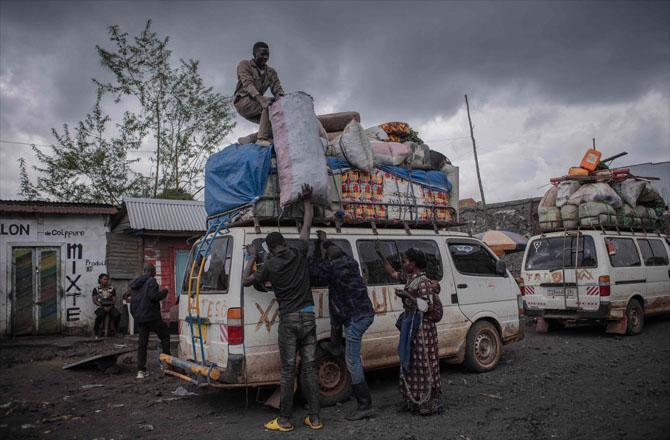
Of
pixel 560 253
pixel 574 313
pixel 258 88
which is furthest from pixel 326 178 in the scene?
pixel 574 313

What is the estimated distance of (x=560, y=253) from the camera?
31.4 ft

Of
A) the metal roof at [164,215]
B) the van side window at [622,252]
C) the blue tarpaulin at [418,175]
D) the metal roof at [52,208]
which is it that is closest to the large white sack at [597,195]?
the van side window at [622,252]

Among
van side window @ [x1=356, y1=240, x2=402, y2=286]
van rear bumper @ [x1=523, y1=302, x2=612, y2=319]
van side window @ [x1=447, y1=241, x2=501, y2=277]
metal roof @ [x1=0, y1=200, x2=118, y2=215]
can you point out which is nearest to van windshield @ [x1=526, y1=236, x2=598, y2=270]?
van rear bumper @ [x1=523, y1=302, x2=612, y2=319]

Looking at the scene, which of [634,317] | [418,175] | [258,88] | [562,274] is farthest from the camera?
[634,317]

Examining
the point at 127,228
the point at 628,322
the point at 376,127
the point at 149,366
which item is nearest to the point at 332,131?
the point at 376,127

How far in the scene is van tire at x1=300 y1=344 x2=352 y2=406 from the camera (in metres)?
5.30

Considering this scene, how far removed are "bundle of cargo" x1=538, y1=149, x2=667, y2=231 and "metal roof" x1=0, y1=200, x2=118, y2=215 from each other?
10.8m

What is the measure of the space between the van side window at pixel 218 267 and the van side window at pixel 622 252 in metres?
7.48

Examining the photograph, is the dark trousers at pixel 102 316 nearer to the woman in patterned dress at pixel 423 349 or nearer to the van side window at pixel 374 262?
the van side window at pixel 374 262

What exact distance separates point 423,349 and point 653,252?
797 cm

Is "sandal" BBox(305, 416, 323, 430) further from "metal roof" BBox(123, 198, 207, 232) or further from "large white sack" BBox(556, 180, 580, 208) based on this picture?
"metal roof" BBox(123, 198, 207, 232)

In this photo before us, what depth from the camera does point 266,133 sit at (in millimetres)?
5738

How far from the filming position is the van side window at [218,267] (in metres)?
5.01

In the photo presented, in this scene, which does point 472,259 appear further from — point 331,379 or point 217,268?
point 217,268
